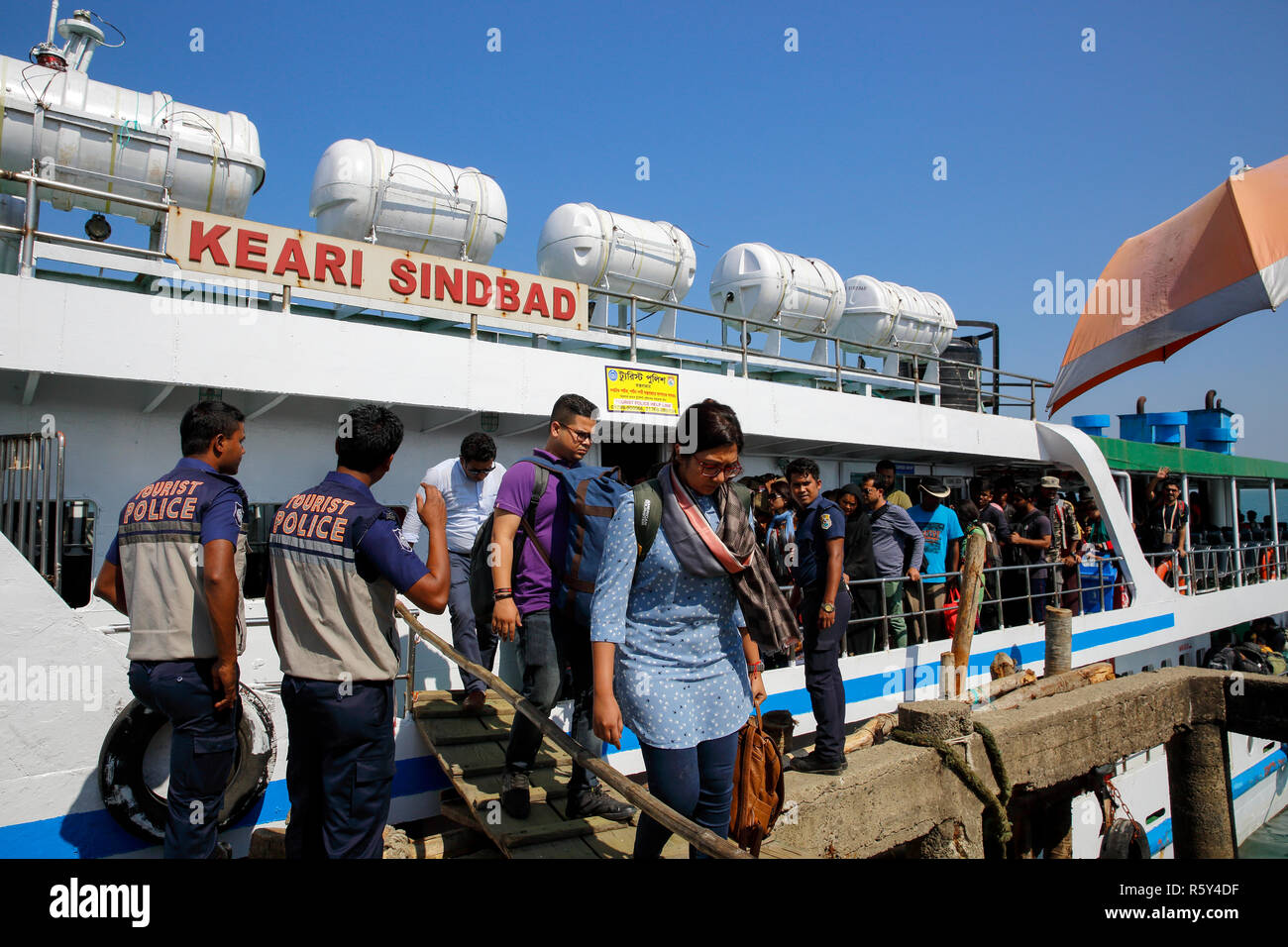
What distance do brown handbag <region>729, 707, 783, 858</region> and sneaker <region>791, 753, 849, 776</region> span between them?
2.12 metres

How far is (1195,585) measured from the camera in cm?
1235

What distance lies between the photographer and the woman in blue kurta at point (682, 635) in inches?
92.7

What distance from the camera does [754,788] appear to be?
2533mm

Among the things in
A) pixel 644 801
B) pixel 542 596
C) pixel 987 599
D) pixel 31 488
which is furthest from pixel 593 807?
pixel 987 599

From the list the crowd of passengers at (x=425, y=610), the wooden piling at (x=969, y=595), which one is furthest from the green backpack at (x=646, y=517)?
the wooden piling at (x=969, y=595)

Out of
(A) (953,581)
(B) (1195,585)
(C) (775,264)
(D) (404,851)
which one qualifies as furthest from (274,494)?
(B) (1195,585)

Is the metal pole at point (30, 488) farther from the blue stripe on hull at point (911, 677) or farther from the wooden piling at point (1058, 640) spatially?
the wooden piling at point (1058, 640)

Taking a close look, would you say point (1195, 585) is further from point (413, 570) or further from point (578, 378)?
point (413, 570)

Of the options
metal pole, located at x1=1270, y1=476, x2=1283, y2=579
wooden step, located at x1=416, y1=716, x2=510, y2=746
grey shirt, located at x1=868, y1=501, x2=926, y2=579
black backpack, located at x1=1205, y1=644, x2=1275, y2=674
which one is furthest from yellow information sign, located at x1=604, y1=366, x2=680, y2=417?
metal pole, located at x1=1270, y1=476, x2=1283, y2=579

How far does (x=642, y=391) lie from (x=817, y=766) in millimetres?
4066

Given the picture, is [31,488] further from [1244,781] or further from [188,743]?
[1244,781]

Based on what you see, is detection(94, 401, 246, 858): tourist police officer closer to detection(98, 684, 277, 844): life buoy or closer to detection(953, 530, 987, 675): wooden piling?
detection(98, 684, 277, 844): life buoy

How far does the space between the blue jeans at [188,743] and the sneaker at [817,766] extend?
324cm
